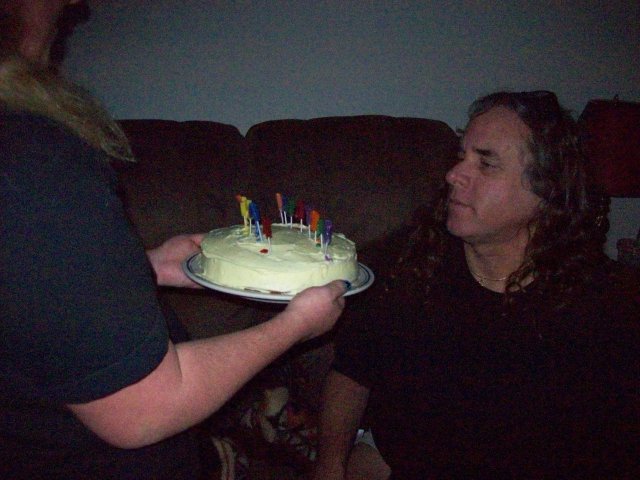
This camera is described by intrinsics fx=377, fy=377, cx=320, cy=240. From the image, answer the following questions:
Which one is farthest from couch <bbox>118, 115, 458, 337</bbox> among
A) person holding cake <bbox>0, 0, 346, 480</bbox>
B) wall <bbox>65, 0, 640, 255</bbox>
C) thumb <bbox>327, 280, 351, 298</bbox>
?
person holding cake <bbox>0, 0, 346, 480</bbox>

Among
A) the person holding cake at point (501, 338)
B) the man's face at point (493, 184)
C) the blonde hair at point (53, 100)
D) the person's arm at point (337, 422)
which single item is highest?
the blonde hair at point (53, 100)

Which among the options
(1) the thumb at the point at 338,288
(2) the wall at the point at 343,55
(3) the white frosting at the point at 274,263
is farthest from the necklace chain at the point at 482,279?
(2) the wall at the point at 343,55

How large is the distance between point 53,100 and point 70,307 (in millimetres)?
373

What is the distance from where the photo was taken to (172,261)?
1.37 metres

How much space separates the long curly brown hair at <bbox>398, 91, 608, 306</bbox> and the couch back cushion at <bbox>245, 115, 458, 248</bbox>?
1.89 feet

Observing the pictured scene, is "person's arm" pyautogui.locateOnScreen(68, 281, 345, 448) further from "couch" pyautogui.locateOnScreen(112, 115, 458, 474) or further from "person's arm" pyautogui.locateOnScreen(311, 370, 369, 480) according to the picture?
"couch" pyautogui.locateOnScreen(112, 115, 458, 474)

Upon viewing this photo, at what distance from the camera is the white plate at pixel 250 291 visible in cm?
101

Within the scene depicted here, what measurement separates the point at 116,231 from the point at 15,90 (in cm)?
28

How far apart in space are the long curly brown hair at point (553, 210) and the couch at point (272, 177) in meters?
0.59

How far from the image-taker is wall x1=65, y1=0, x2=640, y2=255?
2600mm

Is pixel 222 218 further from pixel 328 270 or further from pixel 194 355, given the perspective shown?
pixel 194 355

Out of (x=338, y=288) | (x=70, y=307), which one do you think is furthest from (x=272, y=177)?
(x=70, y=307)

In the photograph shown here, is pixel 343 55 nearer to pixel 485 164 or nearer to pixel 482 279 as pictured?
pixel 485 164

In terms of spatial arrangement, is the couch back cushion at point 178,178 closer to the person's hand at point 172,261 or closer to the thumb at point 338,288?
the person's hand at point 172,261
